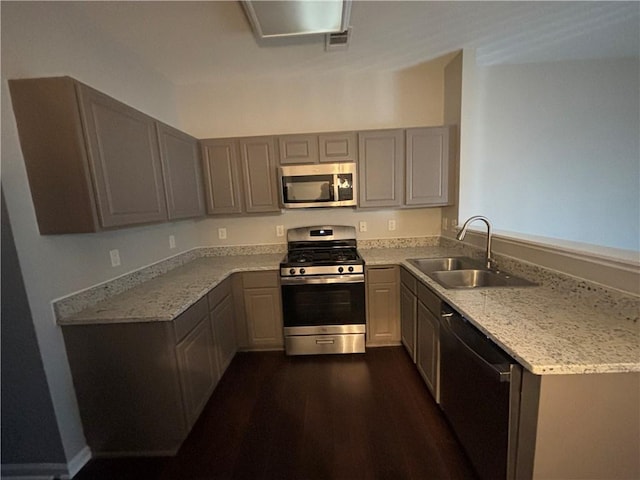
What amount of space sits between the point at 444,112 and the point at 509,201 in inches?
46.9

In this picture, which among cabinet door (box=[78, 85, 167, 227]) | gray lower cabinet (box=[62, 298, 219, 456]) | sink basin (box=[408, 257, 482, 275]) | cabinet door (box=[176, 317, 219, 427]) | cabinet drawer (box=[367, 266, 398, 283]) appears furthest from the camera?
cabinet drawer (box=[367, 266, 398, 283])

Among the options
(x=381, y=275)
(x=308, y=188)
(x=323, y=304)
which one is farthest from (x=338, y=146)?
(x=323, y=304)

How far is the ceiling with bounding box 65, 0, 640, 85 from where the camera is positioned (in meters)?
1.76

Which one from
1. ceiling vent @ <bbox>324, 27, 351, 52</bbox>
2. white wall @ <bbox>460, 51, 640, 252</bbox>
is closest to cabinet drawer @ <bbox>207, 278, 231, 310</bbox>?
ceiling vent @ <bbox>324, 27, 351, 52</bbox>

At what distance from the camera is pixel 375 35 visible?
6.83ft

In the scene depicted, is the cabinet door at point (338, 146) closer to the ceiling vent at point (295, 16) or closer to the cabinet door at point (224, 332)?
the ceiling vent at point (295, 16)

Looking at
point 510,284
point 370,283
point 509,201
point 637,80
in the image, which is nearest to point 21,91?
point 370,283

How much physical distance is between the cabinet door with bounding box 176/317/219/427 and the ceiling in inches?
84.0

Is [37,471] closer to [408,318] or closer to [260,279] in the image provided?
[260,279]

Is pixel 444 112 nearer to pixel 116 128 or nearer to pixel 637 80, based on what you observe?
pixel 637 80

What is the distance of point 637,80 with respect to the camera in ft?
8.61

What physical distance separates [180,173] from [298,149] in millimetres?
1101

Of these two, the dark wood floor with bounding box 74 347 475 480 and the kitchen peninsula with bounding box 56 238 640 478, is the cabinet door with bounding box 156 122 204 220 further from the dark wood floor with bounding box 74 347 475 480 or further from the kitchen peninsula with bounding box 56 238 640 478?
the dark wood floor with bounding box 74 347 475 480

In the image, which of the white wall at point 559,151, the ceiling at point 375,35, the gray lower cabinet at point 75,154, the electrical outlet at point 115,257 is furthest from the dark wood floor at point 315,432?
the ceiling at point 375,35
